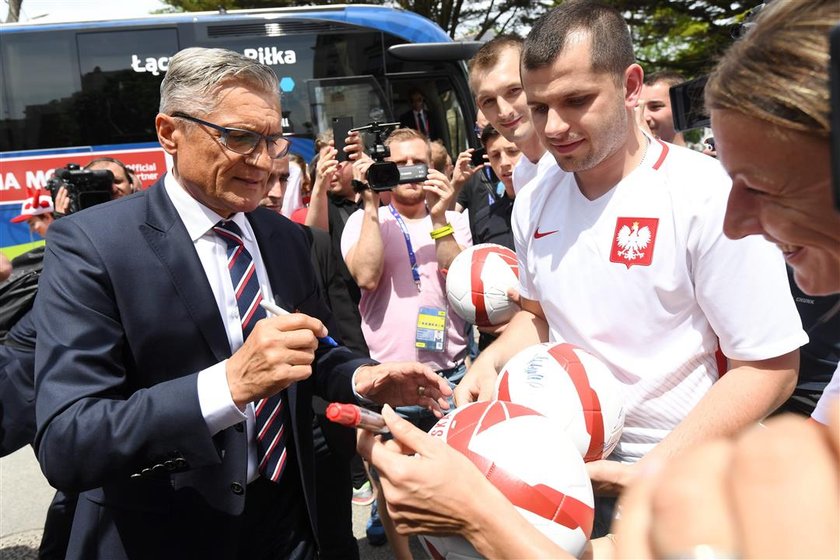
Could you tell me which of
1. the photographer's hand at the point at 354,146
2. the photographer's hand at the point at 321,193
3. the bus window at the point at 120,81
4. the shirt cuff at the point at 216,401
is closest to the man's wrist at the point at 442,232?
the photographer's hand at the point at 321,193

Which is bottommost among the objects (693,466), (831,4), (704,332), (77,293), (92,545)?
(92,545)

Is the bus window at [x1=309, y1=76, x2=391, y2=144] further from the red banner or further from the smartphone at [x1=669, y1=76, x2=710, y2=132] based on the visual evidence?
the smartphone at [x1=669, y1=76, x2=710, y2=132]

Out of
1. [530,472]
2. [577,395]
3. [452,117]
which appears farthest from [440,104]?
[530,472]

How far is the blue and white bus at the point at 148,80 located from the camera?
1114 cm

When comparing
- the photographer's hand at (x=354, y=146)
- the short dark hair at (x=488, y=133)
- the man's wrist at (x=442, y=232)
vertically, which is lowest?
the man's wrist at (x=442, y=232)

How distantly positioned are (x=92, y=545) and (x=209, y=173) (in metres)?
1.14

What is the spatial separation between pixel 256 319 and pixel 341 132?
3.00m

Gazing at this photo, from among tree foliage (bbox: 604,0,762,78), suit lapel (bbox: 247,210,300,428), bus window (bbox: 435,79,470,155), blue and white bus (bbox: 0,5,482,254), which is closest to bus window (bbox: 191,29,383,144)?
blue and white bus (bbox: 0,5,482,254)

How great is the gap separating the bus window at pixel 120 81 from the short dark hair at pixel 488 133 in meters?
8.22

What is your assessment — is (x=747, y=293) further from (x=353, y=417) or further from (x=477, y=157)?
(x=477, y=157)

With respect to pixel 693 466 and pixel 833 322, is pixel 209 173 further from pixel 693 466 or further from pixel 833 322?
pixel 833 322

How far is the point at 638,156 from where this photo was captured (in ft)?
7.39

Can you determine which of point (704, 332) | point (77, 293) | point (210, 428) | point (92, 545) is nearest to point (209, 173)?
point (77, 293)

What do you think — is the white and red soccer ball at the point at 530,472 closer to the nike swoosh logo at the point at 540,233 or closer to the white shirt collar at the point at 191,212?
the nike swoosh logo at the point at 540,233
